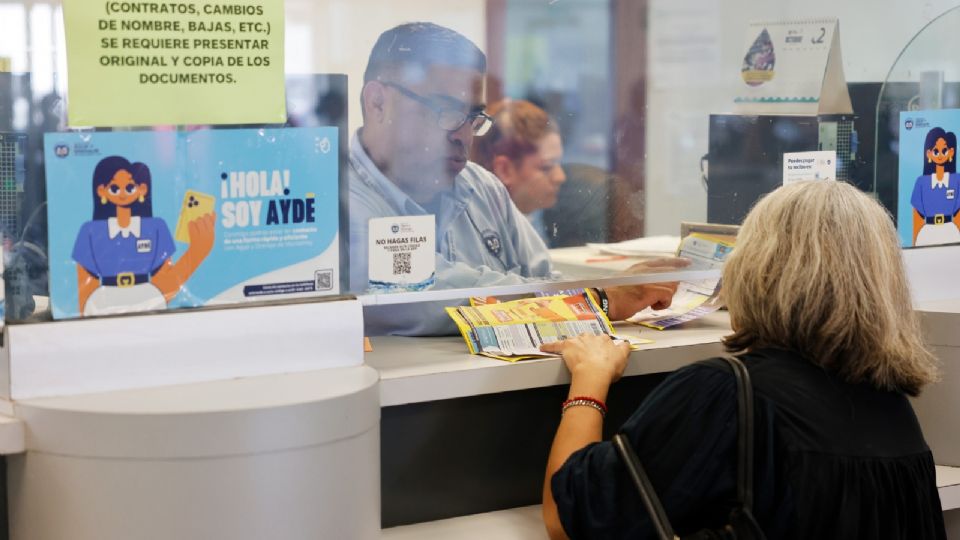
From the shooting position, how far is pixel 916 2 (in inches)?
109

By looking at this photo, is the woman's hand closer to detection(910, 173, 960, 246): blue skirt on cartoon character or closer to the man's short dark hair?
the man's short dark hair

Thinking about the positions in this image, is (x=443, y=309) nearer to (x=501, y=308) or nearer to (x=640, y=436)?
(x=501, y=308)

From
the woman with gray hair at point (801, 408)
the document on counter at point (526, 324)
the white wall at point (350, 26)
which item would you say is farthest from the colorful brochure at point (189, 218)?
the woman with gray hair at point (801, 408)

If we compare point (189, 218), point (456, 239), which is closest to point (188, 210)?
point (189, 218)

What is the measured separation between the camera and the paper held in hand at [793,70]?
2.62m

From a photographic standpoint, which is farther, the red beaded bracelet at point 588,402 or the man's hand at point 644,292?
the man's hand at point 644,292

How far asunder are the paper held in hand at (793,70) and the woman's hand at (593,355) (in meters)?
0.66

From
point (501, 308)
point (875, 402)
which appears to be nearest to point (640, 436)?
A: point (875, 402)

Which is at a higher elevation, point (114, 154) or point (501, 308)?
point (114, 154)

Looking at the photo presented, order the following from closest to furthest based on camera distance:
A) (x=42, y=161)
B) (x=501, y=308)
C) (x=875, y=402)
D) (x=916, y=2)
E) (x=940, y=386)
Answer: (x=42, y=161) < (x=875, y=402) < (x=501, y=308) < (x=940, y=386) < (x=916, y=2)

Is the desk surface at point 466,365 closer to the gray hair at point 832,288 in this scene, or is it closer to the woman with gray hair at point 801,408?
the woman with gray hair at point 801,408

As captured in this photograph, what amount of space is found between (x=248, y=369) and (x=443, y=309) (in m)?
0.52

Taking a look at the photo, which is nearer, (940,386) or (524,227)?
(524,227)

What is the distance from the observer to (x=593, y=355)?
2225mm
